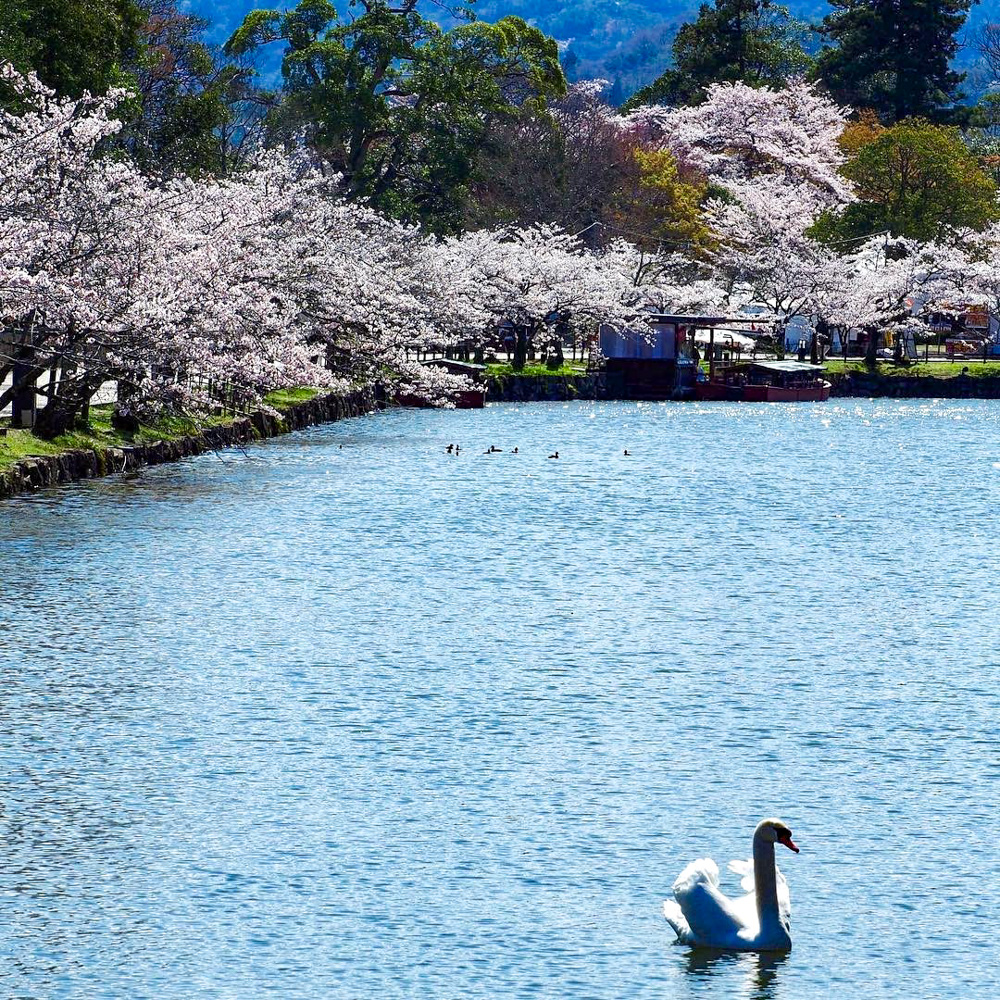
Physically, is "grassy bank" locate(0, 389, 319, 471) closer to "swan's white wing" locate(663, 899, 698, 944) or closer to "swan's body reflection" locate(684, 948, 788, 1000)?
"swan's white wing" locate(663, 899, 698, 944)

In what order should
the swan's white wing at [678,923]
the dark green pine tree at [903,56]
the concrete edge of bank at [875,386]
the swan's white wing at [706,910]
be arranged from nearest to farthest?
1. the swan's white wing at [706,910]
2. the swan's white wing at [678,923]
3. the concrete edge of bank at [875,386]
4. the dark green pine tree at [903,56]

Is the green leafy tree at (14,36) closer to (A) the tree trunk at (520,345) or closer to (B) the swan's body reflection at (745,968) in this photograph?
(A) the tree trunk at (520,345)

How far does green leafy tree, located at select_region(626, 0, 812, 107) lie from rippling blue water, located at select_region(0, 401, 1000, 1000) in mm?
85173

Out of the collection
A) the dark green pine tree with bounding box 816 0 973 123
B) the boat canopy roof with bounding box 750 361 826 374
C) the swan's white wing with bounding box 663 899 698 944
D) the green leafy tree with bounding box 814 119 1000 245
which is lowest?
the swan's white wing with bounding box 663 899 698 944

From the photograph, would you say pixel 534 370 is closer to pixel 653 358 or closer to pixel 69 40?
pixel 653 358

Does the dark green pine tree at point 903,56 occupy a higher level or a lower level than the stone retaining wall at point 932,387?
higher

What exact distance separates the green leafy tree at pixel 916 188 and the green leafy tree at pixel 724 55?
24.5m

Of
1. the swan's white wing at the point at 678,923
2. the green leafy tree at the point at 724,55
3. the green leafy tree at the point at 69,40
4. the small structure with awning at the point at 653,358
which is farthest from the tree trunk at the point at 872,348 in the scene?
the swan's white wing at the point at 678,923

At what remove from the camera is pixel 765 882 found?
1097 cm

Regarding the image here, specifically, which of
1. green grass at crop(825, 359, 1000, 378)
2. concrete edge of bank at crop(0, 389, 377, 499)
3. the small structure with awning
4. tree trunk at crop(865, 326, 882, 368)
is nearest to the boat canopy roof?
the small structure with awning

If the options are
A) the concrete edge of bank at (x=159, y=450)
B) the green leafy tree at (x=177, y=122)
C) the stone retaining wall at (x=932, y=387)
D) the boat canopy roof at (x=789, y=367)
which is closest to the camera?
the concrete edge of bank at (x=159, y=450)

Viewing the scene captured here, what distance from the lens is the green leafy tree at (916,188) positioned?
8594 centimetres

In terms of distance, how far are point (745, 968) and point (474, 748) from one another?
5.30 m

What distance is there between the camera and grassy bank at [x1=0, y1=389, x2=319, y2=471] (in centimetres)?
3344
